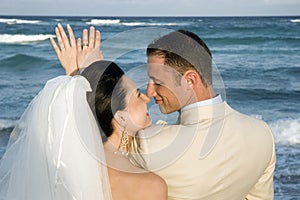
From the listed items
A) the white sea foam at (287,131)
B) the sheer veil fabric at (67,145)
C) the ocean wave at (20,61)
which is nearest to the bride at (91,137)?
→ the sheer veil fabric at (67,145)

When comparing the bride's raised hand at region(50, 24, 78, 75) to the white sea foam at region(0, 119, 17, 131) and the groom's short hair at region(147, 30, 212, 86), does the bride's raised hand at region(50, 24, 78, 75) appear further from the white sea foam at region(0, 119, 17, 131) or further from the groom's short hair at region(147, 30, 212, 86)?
the white sea foam at region(0, 119, 17, 131)

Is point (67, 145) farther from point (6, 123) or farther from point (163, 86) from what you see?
A: point (6, 123)

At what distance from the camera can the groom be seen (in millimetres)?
2422

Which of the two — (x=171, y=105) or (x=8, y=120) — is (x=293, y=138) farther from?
(x=171, y=105)

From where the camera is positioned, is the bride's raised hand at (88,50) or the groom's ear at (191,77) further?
the bride's raised hand at (88,50)

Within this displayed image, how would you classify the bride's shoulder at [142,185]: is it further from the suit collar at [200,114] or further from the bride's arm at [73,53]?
the bride's arm at [73,53]

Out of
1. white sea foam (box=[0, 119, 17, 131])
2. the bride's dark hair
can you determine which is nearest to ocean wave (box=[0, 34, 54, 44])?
white sea foam (box=[0, 119, 17, 131])

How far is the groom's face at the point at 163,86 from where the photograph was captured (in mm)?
2481

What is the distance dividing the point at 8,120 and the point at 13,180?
23.1ft

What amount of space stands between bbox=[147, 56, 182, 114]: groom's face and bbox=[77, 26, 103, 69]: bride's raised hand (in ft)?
0.86

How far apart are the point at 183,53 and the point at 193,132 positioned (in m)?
0.34

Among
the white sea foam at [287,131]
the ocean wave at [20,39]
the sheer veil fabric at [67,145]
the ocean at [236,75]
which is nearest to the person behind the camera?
the sheer veil fabric at [67,145]

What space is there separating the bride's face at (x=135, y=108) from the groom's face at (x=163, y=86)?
0.08m

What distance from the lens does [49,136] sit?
2.48 meters
